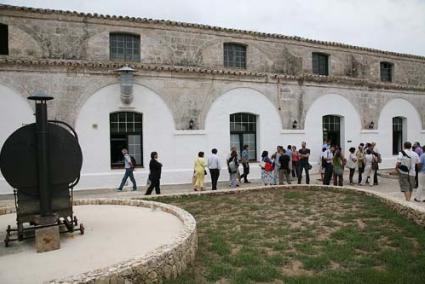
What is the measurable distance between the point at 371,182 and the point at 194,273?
1162 centimetres

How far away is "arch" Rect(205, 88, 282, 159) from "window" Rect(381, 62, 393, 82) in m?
7.64

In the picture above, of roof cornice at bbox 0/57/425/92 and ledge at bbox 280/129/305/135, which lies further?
ledge at bbox 280/129/305/135

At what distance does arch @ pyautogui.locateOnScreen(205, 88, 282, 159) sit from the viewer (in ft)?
53.0

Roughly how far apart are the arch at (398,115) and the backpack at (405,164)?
10924mm

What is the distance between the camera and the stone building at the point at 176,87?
1353 cm

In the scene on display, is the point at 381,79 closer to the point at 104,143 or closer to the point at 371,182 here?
the point at 371,182

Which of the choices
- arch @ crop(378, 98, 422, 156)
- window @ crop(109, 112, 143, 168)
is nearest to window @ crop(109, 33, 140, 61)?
window @ crop(109, 112, 143, 168)

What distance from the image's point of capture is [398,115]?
21016 mm

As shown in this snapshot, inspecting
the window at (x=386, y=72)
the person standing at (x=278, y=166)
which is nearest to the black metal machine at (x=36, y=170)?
the person standing at (x=278, y=166)

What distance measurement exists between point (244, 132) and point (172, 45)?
16.0 feet

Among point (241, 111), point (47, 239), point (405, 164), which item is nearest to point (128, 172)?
point (241, 111)

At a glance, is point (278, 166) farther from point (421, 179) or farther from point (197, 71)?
point (421, 179)

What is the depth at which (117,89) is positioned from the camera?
47.5 ft

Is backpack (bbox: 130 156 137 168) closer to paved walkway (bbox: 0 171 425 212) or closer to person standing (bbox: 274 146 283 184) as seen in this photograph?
paved walkway (bbox: 0 171 425 212)
